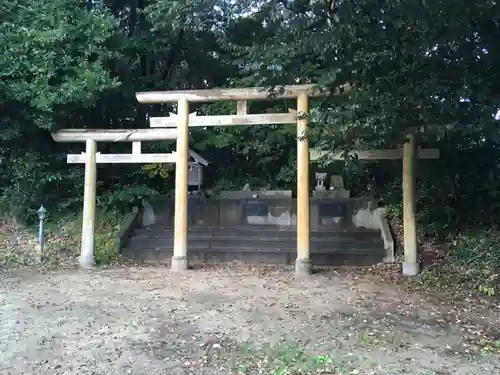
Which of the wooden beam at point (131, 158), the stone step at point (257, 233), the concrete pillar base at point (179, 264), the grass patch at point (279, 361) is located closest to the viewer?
the grass patch at point (279, 361)

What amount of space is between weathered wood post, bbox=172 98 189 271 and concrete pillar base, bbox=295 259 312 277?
6.61 ft

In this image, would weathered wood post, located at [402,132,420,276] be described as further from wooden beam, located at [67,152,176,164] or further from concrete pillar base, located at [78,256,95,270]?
concrete pillar base, located at [78,256,95,270]

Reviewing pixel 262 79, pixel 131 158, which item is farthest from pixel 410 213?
pixel 131 158

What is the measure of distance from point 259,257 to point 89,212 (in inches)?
133

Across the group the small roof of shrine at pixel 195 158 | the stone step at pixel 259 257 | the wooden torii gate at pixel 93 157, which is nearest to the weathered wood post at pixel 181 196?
the wooden torii gate at pixel 93 157

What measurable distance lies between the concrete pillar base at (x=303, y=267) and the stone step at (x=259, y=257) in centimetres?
110

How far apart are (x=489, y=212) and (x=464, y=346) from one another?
17.6 ft

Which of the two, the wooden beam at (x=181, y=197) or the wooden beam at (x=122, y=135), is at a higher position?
the wooden beam at (x=122, y=135)

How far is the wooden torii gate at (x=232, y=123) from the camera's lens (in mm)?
8492

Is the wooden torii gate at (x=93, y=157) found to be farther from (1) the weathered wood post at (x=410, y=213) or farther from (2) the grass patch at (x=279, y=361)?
(2) the grass patch at (x=279, y=361)

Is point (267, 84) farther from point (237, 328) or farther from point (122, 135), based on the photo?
point (122, 135)

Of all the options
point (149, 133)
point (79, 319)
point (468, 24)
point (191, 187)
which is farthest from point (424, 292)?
→ point (191, 187)

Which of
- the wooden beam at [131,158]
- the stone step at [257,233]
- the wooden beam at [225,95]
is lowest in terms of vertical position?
the stone step at [257,233]

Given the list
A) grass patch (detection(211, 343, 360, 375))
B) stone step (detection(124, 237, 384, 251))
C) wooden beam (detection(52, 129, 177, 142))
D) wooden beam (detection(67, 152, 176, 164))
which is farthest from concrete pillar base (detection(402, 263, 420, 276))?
wooden beam (detection(52, 129, 177, 142))
